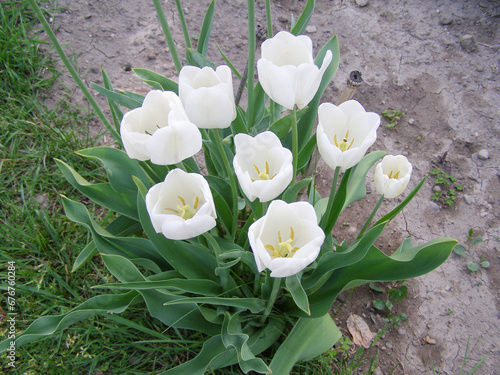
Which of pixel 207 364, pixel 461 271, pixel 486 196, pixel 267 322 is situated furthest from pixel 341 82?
pixel 207 364

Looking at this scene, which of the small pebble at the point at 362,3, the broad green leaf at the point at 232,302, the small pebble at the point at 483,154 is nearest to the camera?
the broad green leaf at the point at 232,302

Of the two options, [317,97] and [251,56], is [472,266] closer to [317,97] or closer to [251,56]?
[317,97]

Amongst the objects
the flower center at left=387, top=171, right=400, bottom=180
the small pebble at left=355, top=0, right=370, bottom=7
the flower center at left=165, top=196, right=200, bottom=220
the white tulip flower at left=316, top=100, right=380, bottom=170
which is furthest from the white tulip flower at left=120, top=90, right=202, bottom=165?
the small pebble at left=355, top=0, right=370, bottom=7

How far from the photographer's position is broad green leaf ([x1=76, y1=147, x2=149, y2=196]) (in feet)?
4.74

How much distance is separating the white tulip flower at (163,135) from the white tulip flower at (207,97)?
1.2 inches

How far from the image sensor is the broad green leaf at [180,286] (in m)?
1.12

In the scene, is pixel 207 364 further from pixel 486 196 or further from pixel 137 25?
pixel 137 25

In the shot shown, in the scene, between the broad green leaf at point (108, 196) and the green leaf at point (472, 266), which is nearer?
the broad green leaf at point (108, 196)

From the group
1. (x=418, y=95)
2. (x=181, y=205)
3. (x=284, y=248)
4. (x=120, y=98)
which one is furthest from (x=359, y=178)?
(x=418, y=95)

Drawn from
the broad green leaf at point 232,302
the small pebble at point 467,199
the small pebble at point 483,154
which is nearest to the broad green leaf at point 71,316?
the broad green leaf at point 232,302

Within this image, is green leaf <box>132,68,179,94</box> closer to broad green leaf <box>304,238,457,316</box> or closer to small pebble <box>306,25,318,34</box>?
broad green leaf <box>304,238,457,316</box>

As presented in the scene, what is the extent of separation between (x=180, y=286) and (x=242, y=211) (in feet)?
2.01

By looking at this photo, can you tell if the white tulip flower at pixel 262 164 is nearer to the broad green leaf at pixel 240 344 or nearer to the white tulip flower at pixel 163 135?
the white tulip flower at pixel 163 135

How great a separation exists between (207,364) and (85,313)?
40 centimetres
